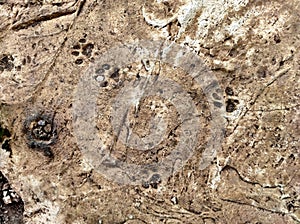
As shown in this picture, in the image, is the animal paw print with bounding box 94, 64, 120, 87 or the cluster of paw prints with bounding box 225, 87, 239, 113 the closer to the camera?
the cluster of paw prints with bounding box 225, 87, 239, 113

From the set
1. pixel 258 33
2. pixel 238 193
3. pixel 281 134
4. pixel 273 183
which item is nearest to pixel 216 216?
pixel 238 193

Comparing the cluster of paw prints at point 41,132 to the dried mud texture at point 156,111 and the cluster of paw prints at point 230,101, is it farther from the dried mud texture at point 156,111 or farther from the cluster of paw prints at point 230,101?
the cluster of paw prints at point 230,101

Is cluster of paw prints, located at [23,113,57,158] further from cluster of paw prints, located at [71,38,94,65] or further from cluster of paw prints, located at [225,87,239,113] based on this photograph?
cluster of paw prints, located at [225,87,239,113]

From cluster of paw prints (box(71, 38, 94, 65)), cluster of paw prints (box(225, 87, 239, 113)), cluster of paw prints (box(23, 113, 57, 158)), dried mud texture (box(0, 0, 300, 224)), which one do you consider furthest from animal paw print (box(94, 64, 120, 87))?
cluster of paw prints (box(225, 87, 239, 113))

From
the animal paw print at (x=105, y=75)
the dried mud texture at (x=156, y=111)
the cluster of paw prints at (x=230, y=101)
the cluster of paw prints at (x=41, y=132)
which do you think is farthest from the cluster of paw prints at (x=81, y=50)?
the cluster of paw prints at (x=230, y=101)

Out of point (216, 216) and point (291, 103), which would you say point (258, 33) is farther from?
point (216, 216)
